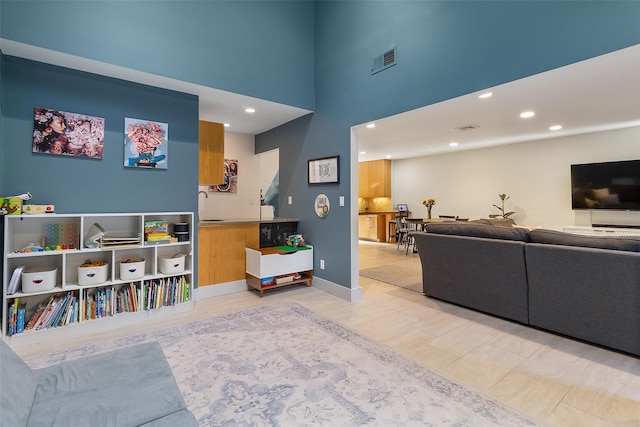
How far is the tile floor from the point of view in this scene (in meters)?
1.84

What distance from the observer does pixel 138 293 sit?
3205 millimetres

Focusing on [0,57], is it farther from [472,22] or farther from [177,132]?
[472,22]

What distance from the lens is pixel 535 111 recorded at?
3.80 metres

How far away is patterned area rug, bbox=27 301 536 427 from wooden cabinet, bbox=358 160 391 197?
645cm

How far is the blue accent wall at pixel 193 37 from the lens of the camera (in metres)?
2.65

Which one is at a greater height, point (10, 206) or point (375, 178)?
point (375, 178)

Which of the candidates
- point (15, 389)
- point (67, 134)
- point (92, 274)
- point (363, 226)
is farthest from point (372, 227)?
point (15, 389)

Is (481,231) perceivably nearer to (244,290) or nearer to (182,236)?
(244,290)

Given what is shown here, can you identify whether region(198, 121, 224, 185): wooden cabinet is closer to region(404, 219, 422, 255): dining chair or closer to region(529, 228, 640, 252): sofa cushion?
region(529, 228, 640, 252): sofa cushion

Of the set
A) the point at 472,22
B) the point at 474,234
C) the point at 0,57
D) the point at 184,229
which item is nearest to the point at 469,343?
the point at 474,234

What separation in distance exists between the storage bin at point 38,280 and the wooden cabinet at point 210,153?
1.85 meters

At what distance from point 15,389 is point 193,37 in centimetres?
342

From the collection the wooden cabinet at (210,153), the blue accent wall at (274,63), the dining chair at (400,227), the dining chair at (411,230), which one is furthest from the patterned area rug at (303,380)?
the dining chair at (400,227)

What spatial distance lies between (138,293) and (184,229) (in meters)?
Result: 0.81
